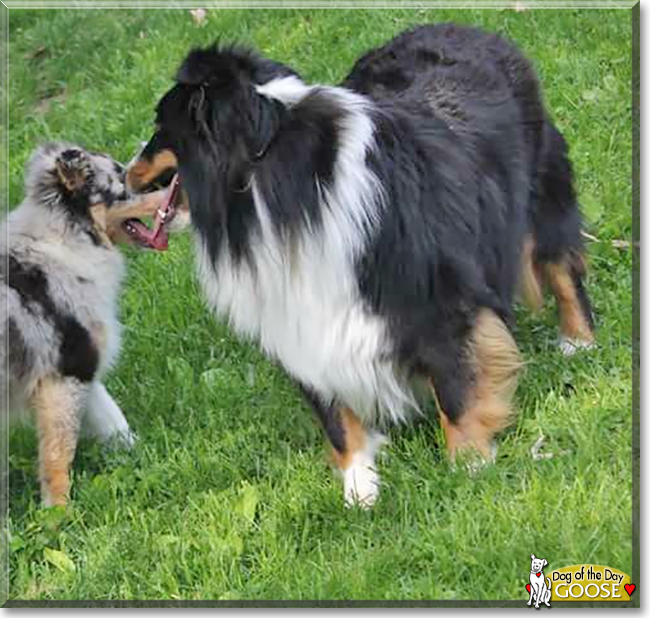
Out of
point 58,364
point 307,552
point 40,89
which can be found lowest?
point 307,552

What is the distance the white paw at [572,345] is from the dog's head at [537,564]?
1.54 metres

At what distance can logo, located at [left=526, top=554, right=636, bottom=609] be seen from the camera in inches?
138

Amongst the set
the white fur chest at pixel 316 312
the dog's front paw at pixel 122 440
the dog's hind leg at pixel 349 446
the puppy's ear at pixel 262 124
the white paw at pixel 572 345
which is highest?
the puppy's ear at pixel 262 124

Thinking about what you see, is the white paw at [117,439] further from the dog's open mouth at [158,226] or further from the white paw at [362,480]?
the white paw at [362,480]

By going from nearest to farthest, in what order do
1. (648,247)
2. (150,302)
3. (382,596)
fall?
(382,596), (648,247), (150,302)

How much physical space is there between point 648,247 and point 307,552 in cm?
269

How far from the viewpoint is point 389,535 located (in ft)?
13.1

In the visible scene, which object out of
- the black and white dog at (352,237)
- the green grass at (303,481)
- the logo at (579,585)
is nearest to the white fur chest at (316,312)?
the black and white dog at (352,237)

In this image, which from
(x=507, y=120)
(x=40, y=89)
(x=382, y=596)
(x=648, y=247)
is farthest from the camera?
(x=40, y=89)

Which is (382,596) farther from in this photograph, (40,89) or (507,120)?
(40,89)

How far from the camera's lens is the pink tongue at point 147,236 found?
4.71 metres

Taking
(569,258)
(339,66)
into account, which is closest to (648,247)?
(569,258)

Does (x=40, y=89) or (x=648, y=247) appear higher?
(x=40, y=89)

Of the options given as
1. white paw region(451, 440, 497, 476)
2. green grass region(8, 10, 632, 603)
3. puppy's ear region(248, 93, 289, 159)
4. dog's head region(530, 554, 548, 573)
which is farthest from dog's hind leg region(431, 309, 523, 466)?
puppy's ear region(248, 93, 289, 159)
